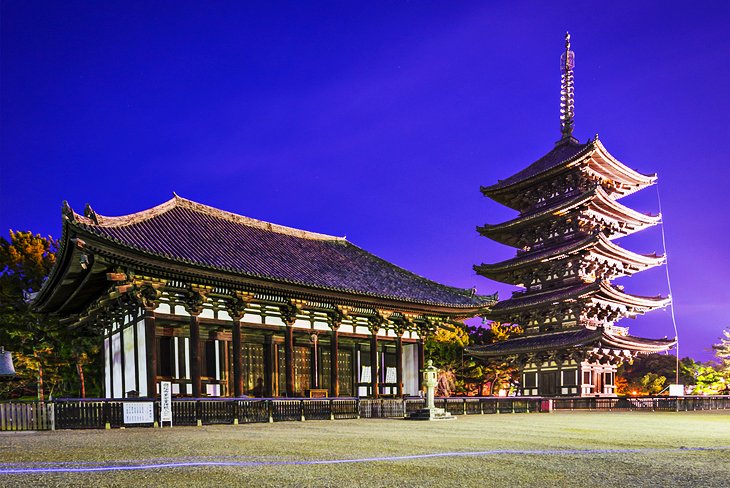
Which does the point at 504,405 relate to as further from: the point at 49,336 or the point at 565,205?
the point at 49,336

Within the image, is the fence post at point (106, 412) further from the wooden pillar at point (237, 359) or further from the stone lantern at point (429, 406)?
the stone lantern at point (429, 406)

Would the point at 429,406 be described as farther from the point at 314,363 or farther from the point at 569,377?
the point at 569,377

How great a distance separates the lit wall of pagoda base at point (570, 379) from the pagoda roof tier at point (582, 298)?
149 inches

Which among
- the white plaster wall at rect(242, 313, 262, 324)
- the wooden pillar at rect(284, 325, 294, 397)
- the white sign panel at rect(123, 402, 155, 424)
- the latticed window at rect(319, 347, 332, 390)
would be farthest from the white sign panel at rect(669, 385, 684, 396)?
the white sign panel at rect(123, 402, 155, 424)

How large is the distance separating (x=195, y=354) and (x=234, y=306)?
8.03 ft

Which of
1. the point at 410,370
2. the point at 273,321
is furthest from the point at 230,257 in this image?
the point at 410,370

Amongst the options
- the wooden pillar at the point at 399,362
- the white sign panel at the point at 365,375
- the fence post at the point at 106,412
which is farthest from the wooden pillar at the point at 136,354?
the wooden pillar at the point at 399,362

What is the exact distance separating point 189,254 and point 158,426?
586 centimetres

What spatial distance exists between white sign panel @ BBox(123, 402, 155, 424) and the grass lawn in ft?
12.7

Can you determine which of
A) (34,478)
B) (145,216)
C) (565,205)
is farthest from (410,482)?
(565,205)

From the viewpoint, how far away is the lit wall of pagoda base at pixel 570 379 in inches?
1372

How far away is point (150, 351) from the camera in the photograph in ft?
62.0

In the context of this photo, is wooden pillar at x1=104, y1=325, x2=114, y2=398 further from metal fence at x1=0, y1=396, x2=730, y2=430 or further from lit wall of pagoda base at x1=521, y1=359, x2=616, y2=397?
lit wall of pagoda base at x1=521, y1=359, x2=616, y2=397

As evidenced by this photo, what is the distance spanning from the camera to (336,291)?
22969 mm
